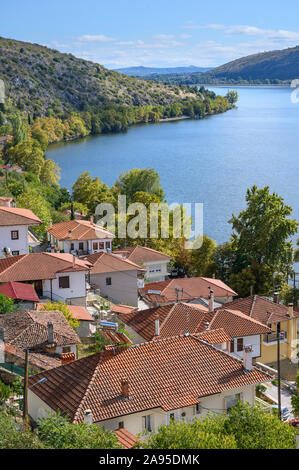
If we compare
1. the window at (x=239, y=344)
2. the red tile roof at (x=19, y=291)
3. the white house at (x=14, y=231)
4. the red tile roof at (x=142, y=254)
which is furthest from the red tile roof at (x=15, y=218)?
the window at (x=239, y=344)

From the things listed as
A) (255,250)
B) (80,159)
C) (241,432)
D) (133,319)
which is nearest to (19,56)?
(80,159)

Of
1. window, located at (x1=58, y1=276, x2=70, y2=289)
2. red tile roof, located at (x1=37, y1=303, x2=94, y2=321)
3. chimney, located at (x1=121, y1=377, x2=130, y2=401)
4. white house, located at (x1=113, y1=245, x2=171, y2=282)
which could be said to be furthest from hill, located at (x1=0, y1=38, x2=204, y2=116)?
chimney, located at (x1=121, y1=377, x2=130, y2=401)

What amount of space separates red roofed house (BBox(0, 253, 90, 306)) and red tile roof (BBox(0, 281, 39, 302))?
3.44ft

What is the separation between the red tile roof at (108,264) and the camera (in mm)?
28597

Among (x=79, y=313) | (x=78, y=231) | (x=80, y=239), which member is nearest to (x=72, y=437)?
(x=79, y=313)

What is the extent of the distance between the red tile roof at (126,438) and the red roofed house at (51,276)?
12.3 metres

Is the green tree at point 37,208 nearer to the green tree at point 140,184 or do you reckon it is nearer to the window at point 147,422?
the green tree at point 140,184

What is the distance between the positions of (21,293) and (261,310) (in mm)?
8876

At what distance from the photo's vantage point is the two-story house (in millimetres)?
33375

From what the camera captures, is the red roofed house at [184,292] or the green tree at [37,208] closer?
the red roofed house at [184,292]

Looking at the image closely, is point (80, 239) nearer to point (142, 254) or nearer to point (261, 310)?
point (142, 254)

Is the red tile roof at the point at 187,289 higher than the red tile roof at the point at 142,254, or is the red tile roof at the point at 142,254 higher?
the red tile roof at the point at 142,254
